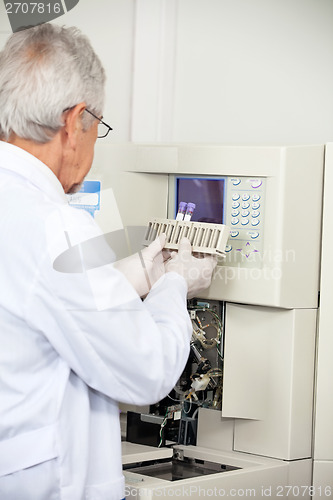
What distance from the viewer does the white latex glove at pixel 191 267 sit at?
1.35 m

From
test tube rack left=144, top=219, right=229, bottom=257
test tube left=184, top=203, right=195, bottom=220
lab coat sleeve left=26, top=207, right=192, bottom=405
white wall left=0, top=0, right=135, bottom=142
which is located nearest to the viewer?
lab coat sleeve left=26, top=207, right=192, bottom=405

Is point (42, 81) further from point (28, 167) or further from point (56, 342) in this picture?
point (56, 342)

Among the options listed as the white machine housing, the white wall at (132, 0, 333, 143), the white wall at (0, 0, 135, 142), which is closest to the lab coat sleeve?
the white machine housing

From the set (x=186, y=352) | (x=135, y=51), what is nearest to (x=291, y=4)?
(x=135, y=51)

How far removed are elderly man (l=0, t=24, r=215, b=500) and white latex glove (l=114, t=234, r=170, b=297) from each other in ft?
0.66

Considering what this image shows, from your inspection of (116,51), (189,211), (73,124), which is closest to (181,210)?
(189,211)

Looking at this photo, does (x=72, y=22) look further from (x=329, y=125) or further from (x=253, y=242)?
(x=253, y=242)

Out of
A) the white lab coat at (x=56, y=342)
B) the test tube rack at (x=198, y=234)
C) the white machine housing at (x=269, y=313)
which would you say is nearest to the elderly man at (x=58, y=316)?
the white lab coat at (x=56, y=342)

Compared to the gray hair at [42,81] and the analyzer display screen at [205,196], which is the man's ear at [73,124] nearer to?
the gray hair at [42,81]

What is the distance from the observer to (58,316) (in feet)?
3.30

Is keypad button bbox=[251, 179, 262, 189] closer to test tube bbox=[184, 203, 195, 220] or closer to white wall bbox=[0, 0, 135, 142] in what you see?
test tube bbox=[184, 203, 195, 220]

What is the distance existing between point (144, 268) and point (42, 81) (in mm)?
446

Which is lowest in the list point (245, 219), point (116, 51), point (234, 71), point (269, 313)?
point (269, 313)

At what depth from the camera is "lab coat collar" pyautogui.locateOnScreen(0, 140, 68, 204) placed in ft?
3.53
